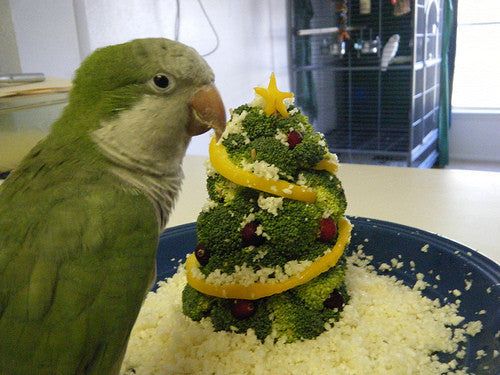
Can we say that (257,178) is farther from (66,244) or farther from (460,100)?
(460,100)

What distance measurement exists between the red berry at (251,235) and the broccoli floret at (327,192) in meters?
0.08

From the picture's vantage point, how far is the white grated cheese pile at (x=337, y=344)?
0.51 m

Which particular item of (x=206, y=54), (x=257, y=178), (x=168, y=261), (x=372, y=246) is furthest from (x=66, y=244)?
(x=206, y=54)

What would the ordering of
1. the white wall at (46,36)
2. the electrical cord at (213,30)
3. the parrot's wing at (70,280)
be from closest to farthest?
the parrot's wing at (70,280) → the white wall at (46,36) → the electrical cord at (213,30)

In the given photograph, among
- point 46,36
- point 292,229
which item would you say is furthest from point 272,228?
point 46,36

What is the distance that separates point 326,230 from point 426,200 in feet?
1.43

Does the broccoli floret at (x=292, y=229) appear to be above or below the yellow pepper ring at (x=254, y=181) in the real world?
below

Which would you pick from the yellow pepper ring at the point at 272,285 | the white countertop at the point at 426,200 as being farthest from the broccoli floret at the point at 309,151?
the white countertop at the point at 426,200

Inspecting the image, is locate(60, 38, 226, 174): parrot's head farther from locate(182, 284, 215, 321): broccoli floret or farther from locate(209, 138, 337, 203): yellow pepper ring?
locate(182, 284, 215, 321): broccoli floret

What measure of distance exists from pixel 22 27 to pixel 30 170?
764 mm

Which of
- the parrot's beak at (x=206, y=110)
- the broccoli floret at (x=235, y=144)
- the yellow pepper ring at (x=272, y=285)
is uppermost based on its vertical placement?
the parrot's beak at (x=206, y=110)

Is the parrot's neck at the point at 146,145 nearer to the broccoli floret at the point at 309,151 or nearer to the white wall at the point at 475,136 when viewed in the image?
the broccoli floret at the point at 309,151

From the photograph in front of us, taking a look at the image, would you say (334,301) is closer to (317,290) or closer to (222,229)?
(317,290)

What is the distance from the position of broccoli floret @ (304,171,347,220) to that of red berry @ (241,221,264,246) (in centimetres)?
8
